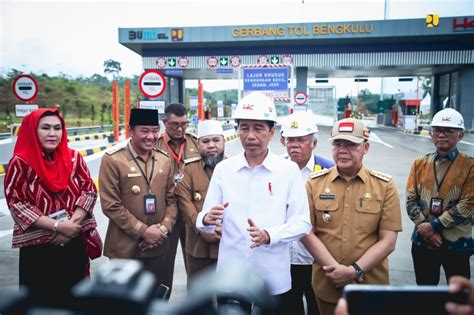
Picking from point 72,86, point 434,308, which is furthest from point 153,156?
point 72,86

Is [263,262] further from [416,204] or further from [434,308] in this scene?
[416,204]

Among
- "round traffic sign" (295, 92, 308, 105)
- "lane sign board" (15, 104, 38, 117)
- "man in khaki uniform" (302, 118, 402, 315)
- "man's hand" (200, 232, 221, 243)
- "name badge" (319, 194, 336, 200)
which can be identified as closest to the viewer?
"man in khaki uniform" (302, 118, 402, 315)

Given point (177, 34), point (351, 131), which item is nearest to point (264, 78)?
point (351, 131)

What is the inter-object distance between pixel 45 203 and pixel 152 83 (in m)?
6.17

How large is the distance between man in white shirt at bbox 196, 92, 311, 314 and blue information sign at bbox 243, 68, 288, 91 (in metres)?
11.1

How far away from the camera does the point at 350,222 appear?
7.81ft

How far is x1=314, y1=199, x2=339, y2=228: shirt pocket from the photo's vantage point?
7.95 ft

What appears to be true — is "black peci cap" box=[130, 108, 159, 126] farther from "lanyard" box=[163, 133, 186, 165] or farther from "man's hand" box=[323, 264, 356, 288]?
"man's hand" box=[323, 264, 356, 288]

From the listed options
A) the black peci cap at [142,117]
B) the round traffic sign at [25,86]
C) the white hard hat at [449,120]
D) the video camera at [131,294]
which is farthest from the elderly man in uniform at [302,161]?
the round traffic sign at [25,86]

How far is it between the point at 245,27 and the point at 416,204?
22.5 meters

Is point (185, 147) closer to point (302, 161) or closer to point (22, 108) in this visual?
point (302, 161)

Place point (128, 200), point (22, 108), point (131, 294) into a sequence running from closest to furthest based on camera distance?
1. point (131, 294)
2. point (128, 200)
3. point (22, 108)

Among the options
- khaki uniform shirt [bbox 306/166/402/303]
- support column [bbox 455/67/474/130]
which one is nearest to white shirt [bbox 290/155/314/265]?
khaki uniform shirt [bbox 306/166/402/303]

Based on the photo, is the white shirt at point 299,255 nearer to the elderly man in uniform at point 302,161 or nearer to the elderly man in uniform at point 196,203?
the elderly man in uniform at point 302,161
